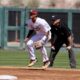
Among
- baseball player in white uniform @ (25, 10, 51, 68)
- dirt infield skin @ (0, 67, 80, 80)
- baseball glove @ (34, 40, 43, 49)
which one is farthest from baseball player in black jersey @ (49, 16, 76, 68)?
dirt infield skin @ (0, 67, 80, 80)

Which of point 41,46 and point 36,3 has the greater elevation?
point 36,3

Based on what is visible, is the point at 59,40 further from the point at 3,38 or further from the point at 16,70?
the point at 3,38

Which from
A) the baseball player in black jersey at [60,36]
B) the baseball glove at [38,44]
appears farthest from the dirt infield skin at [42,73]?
the baseball player in black jersey at [60,36]

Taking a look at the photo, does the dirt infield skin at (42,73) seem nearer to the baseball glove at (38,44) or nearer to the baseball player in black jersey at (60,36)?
the baseball glove at (38,44)

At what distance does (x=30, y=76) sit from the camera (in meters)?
11.6

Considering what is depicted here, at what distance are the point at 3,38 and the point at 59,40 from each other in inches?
482

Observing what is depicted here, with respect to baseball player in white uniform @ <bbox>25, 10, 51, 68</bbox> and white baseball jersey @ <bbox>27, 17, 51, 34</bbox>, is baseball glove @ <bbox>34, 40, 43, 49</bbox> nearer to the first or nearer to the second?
baseball player in white uniform @ <bbox>25, 10, 51, 68</bbox>

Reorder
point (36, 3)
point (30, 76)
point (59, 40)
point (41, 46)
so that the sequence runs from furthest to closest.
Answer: point (36, 3), point (59, 40), point (41, 46), point (30, 76)

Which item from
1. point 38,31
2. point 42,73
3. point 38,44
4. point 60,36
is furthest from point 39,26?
point 42,73

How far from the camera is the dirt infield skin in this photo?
11461 mm

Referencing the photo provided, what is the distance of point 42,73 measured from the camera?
1183 cm

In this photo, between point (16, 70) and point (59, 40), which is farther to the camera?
point (59, 40)

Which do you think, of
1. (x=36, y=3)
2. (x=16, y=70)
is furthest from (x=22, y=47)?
(x=36, y=3)

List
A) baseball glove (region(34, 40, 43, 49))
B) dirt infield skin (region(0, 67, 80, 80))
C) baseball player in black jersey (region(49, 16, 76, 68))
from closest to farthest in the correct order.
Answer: dirt infield skin (region(0, 67, 80, 80)) → baseball glove (region(34, 40, 43, 49)) → baseball player in black jersey (region(49, 16, 76, 68))
